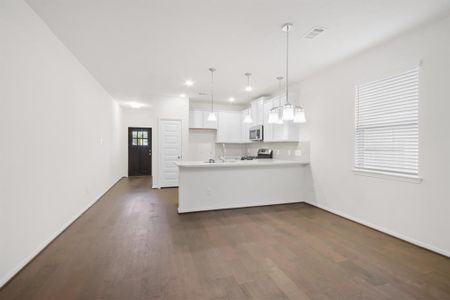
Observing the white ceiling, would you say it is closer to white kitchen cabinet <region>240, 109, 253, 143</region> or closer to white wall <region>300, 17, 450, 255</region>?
white wall <region>300, 17, 450, 255</region>

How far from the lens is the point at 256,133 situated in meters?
A: 5.96

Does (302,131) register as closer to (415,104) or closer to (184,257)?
(415,104)

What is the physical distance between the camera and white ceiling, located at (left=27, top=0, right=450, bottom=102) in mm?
2262

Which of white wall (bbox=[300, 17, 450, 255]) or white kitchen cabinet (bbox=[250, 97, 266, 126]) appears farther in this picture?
white kitchen cabinet (bbox=[250, 97, 266, 126])

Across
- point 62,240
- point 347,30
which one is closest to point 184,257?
point 62,240

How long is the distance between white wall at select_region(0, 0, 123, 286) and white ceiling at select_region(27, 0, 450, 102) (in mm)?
345

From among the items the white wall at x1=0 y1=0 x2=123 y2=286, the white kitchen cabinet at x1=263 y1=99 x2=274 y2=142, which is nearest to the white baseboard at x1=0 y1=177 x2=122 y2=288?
the white wall at x1=0 y1=0 x2=123 y2=286

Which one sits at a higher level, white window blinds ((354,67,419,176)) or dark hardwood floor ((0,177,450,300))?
white window blinds ((354,67,419,176))

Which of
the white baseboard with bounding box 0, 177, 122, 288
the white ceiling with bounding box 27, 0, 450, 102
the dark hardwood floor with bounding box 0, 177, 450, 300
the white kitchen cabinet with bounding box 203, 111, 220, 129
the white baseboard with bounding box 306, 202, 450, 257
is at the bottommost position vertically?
the dark hardwood floor with bounding box 0, 177, 450, 300

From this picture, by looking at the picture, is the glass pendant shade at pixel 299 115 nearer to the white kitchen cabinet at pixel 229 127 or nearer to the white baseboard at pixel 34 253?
the white baseboard at pixel 34 253

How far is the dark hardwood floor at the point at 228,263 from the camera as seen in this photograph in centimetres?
184

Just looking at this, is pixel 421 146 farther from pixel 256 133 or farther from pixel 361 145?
pixel 256 133

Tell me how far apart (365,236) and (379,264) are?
0.77 meters

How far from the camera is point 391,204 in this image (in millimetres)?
→ 3008
